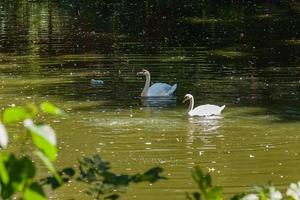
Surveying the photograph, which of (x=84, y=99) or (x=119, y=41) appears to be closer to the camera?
(x=84, y=99)

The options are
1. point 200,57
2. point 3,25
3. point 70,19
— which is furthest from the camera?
point 70,19

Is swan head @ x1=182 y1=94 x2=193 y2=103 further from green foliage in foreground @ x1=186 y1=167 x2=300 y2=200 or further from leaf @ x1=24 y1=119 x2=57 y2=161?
leaf @ x1=24 y1=119 x2=57 y2=161

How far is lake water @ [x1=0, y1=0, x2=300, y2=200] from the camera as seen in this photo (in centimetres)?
1073

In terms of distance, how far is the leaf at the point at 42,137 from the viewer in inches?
57.9

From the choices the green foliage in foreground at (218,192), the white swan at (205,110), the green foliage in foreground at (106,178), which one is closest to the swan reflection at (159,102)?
the white swan at (205,110)

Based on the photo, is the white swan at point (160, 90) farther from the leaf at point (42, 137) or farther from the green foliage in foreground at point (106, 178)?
the leaf at point (42, 137)

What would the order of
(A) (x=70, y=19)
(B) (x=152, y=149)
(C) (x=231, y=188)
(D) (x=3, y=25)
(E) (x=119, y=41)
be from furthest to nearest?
(A) (x=70, y=19), (D) (x=3, y=25), (E) (x=119, y=41), (B) (x=152, y=149), (C) (x=231, y=188)

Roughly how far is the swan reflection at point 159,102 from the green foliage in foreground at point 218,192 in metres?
12.8

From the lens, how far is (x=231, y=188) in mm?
9438

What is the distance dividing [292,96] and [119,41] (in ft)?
28.2

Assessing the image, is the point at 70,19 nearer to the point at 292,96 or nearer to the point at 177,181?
the point at 292,96

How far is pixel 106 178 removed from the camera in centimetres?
223

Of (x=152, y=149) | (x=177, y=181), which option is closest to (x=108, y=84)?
(x=152, y=149)

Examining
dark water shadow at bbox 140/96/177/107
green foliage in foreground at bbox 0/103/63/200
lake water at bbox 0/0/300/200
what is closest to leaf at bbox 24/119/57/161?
green foliage in foreground at bbox 0/103/63/200
